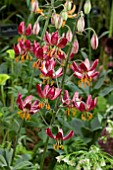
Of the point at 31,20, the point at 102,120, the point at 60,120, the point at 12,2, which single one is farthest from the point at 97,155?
the point at 12,2

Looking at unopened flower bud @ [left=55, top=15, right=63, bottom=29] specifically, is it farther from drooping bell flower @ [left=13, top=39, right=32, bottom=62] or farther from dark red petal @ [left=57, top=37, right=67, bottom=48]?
drooping bell flower @ [left=13, top=39, right=32, bottom=62]

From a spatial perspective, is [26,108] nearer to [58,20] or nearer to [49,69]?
[49,69]

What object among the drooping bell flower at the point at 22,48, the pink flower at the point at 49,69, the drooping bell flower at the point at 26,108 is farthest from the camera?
the drooping bell flower at the point at 22,48

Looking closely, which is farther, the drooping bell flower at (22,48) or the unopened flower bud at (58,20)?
the drooping bell flower at (22,48)

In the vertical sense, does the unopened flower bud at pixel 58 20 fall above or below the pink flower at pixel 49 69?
above

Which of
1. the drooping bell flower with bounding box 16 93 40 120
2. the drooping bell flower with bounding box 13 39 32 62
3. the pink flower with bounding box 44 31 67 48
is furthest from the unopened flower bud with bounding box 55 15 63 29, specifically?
the drooping bell flower with bounding box 13 39 32 62

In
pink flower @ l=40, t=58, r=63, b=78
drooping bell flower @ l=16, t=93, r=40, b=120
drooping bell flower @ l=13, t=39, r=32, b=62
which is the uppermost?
drooping bell flower @ l=13, t=39, r=32, b=62

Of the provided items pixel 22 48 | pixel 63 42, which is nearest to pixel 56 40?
pixel 63 42

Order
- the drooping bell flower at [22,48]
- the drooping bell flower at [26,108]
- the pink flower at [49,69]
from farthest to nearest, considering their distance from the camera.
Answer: the drooping bell flower at [22,48] < the drooping bell flower at [26,108] < the pink flower at [49,69]

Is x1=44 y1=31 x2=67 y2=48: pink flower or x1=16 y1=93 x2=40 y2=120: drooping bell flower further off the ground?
x1=44 y1=31 x2=67 y2=48: pink flower

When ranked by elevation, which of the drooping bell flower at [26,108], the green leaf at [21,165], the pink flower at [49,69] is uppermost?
the pink flower at [49,69]

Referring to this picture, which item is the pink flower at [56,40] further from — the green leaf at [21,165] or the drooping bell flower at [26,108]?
the green leaf at [21,165]

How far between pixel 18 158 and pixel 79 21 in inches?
24.8

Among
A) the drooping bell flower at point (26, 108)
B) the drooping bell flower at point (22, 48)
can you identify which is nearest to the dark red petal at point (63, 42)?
the drooping bell flower at point (26, 108)
